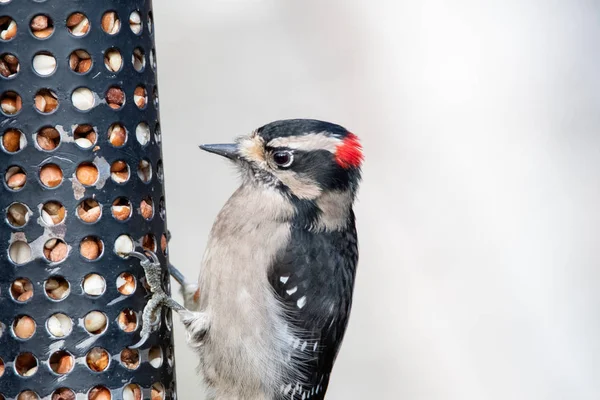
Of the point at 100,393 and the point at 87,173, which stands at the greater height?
the point at 87,173

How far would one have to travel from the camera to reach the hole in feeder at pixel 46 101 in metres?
A: 3.15

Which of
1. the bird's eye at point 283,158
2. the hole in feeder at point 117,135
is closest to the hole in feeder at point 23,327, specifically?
the hole in feeder at point 117,135

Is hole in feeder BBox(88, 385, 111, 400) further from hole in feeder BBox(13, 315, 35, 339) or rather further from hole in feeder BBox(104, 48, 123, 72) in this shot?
hole in feeder BBox(104, 48, 123, 72)

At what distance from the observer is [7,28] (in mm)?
3129

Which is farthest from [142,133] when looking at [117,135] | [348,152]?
[348,152]

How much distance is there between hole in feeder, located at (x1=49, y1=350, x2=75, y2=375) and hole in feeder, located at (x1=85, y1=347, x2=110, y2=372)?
6cm

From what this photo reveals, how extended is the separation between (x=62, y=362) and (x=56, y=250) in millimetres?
383

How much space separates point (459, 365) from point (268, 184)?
9.41ft

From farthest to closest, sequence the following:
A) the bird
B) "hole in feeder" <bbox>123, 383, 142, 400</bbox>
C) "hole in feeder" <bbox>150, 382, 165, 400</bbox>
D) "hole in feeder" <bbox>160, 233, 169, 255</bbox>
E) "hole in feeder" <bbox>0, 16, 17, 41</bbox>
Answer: the bird → "hole in feeder" <bbox>160, 233, 169, 255</bbox> → "hole in feeder" <bbox>150, 382, 165, 400</bbox> → "hole in feeder" <bbox>123, 383, 142, 400</bbox> → "hole in feeder" <bbox>0, 16, 17, 41</bbox>

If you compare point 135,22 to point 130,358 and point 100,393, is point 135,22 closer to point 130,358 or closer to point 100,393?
point 130,358

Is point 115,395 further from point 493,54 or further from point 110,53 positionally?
point 493,54

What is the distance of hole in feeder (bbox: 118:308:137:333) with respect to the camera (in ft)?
11.0

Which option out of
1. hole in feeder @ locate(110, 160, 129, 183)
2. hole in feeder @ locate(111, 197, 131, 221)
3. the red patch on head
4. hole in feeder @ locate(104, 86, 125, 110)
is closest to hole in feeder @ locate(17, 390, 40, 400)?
hole in feeder @ locate(111, 197, 131, 221)

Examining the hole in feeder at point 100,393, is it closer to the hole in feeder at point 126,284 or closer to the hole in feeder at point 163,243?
the hole in feeder at point 126,284
